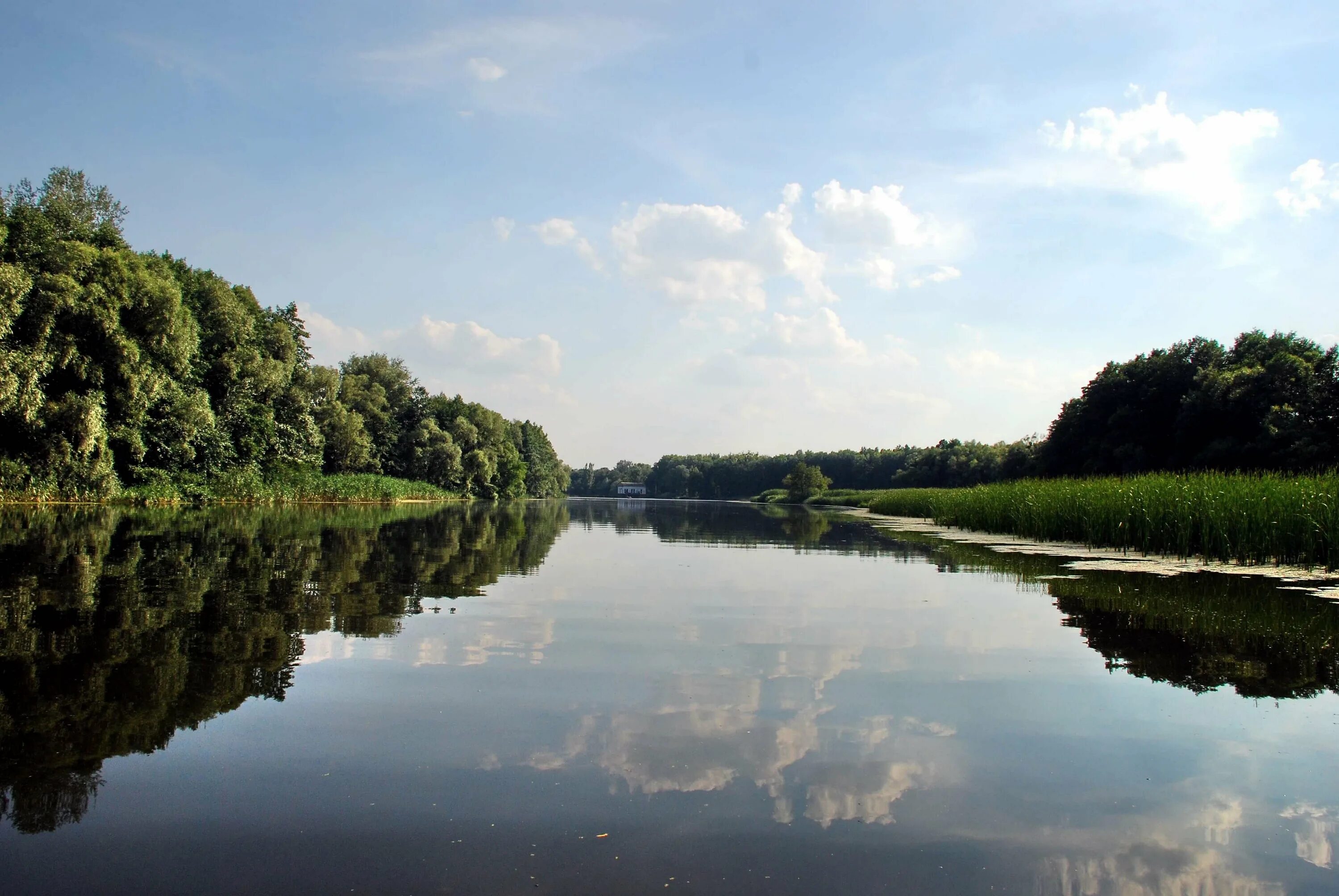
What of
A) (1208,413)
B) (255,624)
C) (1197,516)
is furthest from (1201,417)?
(255,624)

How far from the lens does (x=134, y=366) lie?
35.8 meters

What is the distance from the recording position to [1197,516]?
1744 cm

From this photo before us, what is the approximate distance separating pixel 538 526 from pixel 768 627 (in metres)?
24.5

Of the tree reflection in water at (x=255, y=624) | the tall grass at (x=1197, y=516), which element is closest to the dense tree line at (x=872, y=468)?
the tall grass at (x=1197, y=516)

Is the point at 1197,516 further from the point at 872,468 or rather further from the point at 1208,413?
the point at 872,468

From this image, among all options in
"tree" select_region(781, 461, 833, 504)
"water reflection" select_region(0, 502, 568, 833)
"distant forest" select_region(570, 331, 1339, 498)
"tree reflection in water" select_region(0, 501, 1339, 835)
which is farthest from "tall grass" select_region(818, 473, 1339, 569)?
"tree" select_region(781, 461, 833, 504)

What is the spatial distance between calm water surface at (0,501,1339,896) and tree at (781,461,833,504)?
103375 mm

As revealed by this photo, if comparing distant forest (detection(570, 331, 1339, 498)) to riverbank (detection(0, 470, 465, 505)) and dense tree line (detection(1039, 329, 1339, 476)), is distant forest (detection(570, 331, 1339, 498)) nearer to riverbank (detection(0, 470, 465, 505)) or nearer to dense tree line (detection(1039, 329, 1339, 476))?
dense tree line (detection(1039, 329, 1339, 476))

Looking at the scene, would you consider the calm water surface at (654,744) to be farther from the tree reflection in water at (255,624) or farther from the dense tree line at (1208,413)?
the dense tree line at (1208,413)

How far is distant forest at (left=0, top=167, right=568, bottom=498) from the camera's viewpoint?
105 feet

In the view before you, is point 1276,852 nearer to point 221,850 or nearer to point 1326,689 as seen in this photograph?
point 1326,689

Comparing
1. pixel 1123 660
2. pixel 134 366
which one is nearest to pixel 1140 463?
pixel 1123 660

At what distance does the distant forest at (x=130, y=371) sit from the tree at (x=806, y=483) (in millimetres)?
65518

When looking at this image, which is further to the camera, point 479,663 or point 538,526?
point 538,526
